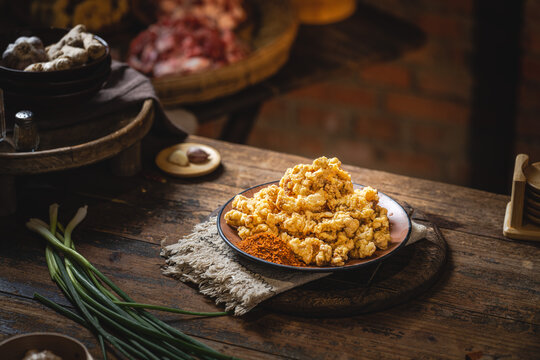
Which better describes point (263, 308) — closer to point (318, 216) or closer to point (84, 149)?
point (318, 216)

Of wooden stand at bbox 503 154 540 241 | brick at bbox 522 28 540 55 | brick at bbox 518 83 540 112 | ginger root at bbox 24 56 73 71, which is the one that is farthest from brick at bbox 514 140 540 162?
ginger root at bbox 24 56 73 71

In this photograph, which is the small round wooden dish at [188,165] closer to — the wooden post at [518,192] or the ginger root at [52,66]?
the ginger root at [52,66]

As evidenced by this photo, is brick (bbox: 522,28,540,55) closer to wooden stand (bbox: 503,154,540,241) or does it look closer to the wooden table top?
the wooden table top

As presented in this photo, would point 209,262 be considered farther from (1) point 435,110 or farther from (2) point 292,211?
(1) point 435,110

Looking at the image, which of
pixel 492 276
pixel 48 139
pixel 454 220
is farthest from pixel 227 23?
pixel 492 276

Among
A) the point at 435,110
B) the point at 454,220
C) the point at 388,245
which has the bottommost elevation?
the point at 435,110

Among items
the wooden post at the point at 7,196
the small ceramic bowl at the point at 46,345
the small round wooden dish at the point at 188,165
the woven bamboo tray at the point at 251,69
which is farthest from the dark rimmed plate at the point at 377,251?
the woven bamboo tray at the point at 251,69

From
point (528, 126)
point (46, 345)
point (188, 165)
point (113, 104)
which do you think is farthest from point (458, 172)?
point (46, 345)
